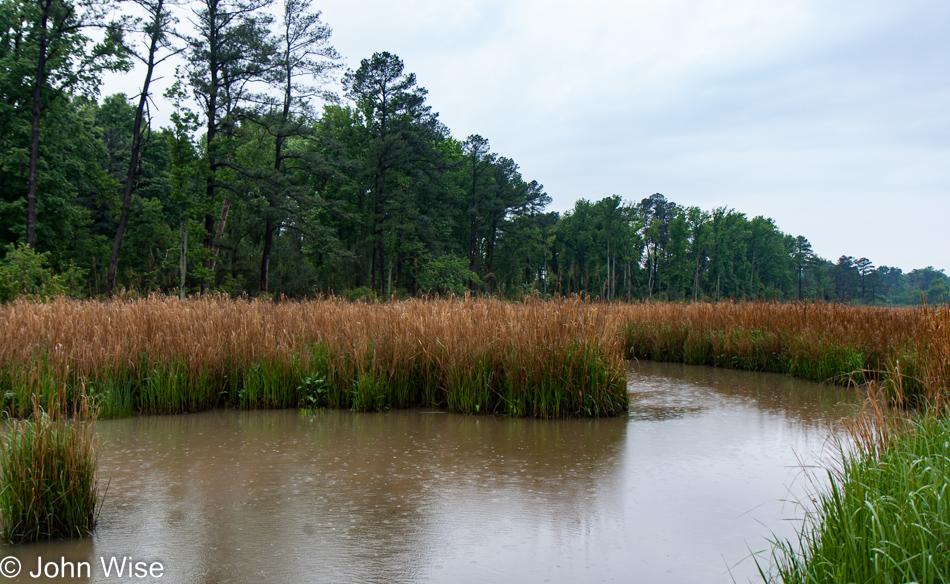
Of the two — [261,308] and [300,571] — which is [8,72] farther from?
[300,571]

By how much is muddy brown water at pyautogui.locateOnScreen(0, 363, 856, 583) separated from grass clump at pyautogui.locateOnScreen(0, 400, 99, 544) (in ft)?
0.45

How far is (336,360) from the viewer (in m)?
7.49

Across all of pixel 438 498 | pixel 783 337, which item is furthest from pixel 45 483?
pixel 783 337

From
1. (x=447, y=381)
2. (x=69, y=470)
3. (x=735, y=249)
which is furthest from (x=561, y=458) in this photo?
(x=735, y=249)

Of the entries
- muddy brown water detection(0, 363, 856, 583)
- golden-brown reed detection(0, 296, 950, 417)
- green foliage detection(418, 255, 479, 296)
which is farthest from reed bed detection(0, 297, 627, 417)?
green foliage detection(418, 255, 479, 296)

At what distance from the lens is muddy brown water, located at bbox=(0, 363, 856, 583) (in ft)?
10.1

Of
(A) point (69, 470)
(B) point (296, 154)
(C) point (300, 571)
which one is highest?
(B) point (296, 154)

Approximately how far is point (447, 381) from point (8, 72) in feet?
82.1

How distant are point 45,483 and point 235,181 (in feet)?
81.4

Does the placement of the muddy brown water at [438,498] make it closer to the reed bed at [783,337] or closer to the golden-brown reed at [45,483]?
the golden-brown reed at [45,483]

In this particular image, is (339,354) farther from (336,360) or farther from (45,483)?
(45,483)

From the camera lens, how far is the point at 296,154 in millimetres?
29531

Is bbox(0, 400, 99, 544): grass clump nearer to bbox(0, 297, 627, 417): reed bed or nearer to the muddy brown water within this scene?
the muddy brown water

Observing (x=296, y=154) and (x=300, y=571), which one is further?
(x=296, y=154)
